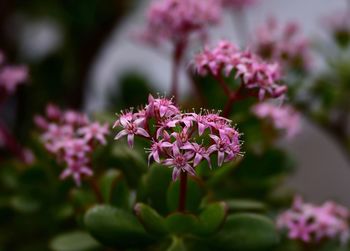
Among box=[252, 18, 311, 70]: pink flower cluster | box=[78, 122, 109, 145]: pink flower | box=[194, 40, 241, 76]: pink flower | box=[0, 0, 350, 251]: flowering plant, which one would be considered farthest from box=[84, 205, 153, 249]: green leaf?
box=[252, 18, 311, 70]: pink flower cluster

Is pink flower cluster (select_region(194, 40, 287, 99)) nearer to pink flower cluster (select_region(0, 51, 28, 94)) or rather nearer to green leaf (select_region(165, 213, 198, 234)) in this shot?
green leaf (select_region(165, 213, 198, 234))

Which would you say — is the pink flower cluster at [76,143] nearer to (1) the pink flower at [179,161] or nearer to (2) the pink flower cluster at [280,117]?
(1) the pink flower at [179,161]

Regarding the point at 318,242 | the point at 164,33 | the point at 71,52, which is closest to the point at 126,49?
the point at 71,52

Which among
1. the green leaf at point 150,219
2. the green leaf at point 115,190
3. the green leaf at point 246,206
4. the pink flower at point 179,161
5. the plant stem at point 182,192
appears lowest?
the green leaf at point 150,219

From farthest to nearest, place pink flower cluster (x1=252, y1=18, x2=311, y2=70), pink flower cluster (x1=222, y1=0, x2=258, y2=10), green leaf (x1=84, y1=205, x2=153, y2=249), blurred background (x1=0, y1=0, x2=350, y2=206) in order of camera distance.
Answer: blurred background (x1=0, y1=0, x2=350, y2=206), pink flower cluster (x1=222, y1=0, x2=258, y2=10), pink flower cluster (x1=252, y1=18, x2=311, y2=70), green leaf (x1=84, y1=205, x2=153, y2=249)

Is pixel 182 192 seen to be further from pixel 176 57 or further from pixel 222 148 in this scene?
pixel 176 57

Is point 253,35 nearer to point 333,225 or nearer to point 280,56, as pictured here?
point 280,56

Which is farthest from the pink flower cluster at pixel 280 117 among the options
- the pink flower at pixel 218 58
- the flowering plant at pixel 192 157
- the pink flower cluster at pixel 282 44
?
the pink flower at pixel 218 58
